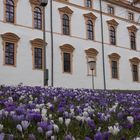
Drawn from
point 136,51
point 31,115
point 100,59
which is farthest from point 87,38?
point 31,115

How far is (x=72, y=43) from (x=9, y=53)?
827 cm

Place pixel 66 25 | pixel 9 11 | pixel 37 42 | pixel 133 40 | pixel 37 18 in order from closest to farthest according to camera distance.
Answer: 1. pixel 9 11
2. pixel 37 42
3. pixel 37 18
4. pixel 66 25
5. pixel 133 40

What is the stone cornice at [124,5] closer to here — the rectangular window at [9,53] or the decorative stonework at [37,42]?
the decorative stonework at [37,42]

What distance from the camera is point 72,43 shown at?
132ft

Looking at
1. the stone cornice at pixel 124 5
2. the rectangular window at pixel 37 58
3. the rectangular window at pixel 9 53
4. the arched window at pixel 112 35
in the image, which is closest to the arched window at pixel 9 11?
the rectangular window at pixel 9 53

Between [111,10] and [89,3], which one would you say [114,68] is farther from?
[89,3]

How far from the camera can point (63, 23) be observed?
131 ft

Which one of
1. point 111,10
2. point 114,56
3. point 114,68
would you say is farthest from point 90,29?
point 114,68

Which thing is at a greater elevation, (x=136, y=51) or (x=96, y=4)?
(x=96, y=4)

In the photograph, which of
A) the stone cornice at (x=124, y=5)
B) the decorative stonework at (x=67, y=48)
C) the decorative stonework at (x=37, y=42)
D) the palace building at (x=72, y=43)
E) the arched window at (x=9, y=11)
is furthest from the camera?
the stone cornice at (x=124, y=5)

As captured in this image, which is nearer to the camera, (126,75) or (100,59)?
(100,59)

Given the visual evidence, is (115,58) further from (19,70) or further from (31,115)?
(31,115)

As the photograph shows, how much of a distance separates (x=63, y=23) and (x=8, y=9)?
276 inches

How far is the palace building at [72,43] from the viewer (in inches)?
1371
